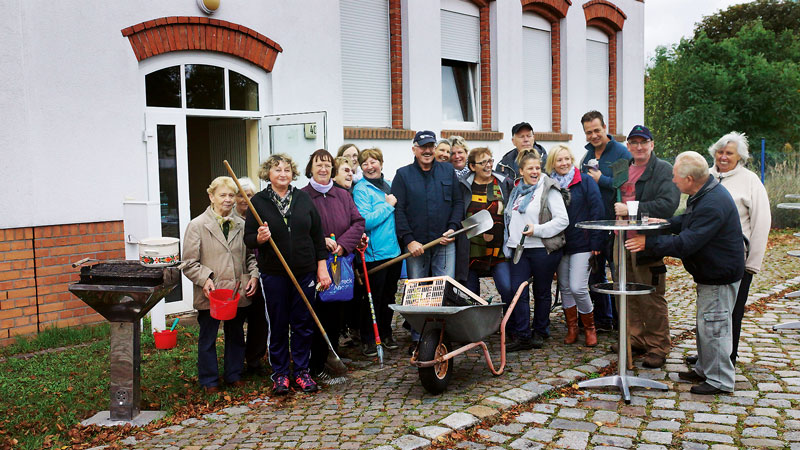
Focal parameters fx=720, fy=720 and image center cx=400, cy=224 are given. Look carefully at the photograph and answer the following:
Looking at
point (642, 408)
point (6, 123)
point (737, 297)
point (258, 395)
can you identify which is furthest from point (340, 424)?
point (6, 123)

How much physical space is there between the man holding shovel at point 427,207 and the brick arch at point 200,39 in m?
3.08

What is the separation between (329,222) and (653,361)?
2914 mm

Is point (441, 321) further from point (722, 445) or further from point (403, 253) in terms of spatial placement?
point (722, 445)

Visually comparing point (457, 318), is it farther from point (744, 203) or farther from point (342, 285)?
point (744, 203)

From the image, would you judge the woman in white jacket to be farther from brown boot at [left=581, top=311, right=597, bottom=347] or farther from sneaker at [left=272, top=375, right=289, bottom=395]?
sneaker at [left=272, top=375, right=289, bottom=395]

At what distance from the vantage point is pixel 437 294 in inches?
223

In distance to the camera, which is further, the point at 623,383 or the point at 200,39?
the point at 200,39

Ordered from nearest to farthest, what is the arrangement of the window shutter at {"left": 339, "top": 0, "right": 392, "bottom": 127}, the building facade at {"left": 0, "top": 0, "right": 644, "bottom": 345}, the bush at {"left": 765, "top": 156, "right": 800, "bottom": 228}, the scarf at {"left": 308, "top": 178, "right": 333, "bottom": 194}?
1. the scarf at {"left": 308, "top": 178, "right": 333, "bottom": 194}
2. the building facade at {"left": 0, "top": 0, "right": 644, "bottom": 345}
3. the window shutter at {"left": 339, "top": 0, "right": 392, "bottom": 127}
4. the bush at {"left": 765, "top": 156, "right": 800, "bottom": 228}

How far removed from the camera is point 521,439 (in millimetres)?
4543

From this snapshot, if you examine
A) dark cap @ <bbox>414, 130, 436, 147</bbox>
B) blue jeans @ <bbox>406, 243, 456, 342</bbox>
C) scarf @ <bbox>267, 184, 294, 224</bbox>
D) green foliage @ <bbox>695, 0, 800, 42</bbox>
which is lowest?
blue jeans @ <bbox>406, 243, 456, 342</bbox>

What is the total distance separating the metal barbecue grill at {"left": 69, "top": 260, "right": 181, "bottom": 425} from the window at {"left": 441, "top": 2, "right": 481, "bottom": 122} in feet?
24.7

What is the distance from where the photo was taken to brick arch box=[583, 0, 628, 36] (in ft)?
46.8

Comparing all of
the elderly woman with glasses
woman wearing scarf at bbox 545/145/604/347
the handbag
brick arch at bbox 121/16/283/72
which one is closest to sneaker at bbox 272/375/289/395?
the handbag

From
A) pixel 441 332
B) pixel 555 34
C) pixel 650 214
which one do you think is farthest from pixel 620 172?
pixel 555 34
